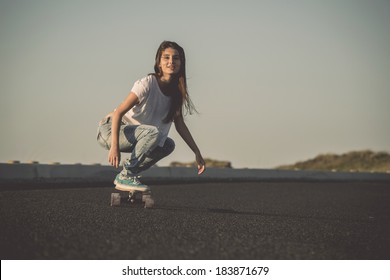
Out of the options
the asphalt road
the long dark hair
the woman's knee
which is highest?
the long dark hair

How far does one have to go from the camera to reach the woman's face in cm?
563

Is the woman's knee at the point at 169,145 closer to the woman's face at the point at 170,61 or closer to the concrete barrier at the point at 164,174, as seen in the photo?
the woman's face at the point at 170,61

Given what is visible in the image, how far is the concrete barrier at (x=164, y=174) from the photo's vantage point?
909cm

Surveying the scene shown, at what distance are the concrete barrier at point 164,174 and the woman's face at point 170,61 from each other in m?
4.36

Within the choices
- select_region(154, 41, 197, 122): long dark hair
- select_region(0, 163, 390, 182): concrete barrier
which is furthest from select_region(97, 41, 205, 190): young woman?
select_region(0, 163, 390, 182): concrete barrier

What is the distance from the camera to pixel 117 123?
17.5 feet

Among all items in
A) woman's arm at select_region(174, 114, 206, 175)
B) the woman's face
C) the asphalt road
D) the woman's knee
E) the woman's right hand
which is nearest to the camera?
the asphalt road

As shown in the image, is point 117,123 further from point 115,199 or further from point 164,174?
point 164,174

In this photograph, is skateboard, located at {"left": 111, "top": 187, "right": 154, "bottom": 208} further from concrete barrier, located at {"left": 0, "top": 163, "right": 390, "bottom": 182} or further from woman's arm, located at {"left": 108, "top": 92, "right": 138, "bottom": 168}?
concrete barrier, located at {"left": 0, "top": 163, "right": 390, "bottom": 182}

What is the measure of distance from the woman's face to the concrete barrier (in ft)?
14.3

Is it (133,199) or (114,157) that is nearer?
(114,157)

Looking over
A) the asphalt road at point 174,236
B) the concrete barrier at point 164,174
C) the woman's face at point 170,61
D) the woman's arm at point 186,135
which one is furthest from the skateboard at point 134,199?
the concrete barrier at point 164,174

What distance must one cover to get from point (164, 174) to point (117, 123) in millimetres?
7105

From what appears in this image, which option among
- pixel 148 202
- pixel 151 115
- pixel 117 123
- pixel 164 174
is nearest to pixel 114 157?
pixel 117 123
